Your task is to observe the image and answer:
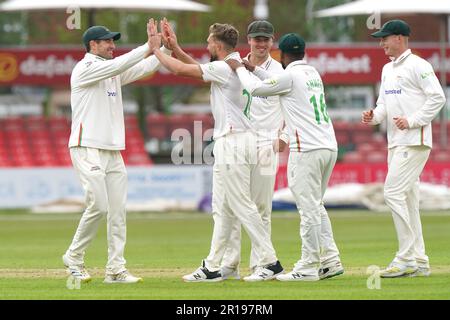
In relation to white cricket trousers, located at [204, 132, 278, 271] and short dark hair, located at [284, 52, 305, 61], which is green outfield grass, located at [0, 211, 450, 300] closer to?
white cricket trousers, located at [204, 132, 278, 271]

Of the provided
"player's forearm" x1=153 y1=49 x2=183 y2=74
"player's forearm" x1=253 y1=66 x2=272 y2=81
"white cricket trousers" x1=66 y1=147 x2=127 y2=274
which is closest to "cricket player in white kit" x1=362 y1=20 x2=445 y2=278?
"player's forearm" x1=253 y1=66 x2=272 y2=81

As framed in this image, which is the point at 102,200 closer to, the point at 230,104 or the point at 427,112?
the point at 230,104

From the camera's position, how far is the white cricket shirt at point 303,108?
11.3m

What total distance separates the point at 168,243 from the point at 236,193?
623 centimetres

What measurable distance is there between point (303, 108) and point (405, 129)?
1057 mm

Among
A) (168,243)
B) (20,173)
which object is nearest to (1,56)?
(20,173)

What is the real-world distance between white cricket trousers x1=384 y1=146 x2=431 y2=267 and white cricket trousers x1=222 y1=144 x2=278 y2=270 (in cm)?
112

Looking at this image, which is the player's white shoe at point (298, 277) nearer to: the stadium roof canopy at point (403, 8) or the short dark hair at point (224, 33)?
the short dark hair at point (224, 33)

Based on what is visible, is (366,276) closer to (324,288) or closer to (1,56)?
(324,288)

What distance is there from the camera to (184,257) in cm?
1471

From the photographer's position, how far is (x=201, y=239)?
Result: 18.2 m

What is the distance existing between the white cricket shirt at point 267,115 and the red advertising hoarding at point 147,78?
17321mm

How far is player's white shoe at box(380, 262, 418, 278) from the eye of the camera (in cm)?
1158

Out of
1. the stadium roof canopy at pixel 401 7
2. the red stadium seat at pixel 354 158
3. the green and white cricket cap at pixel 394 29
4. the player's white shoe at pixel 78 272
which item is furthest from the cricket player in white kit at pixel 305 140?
the red stadium seat at pixel 354 158
